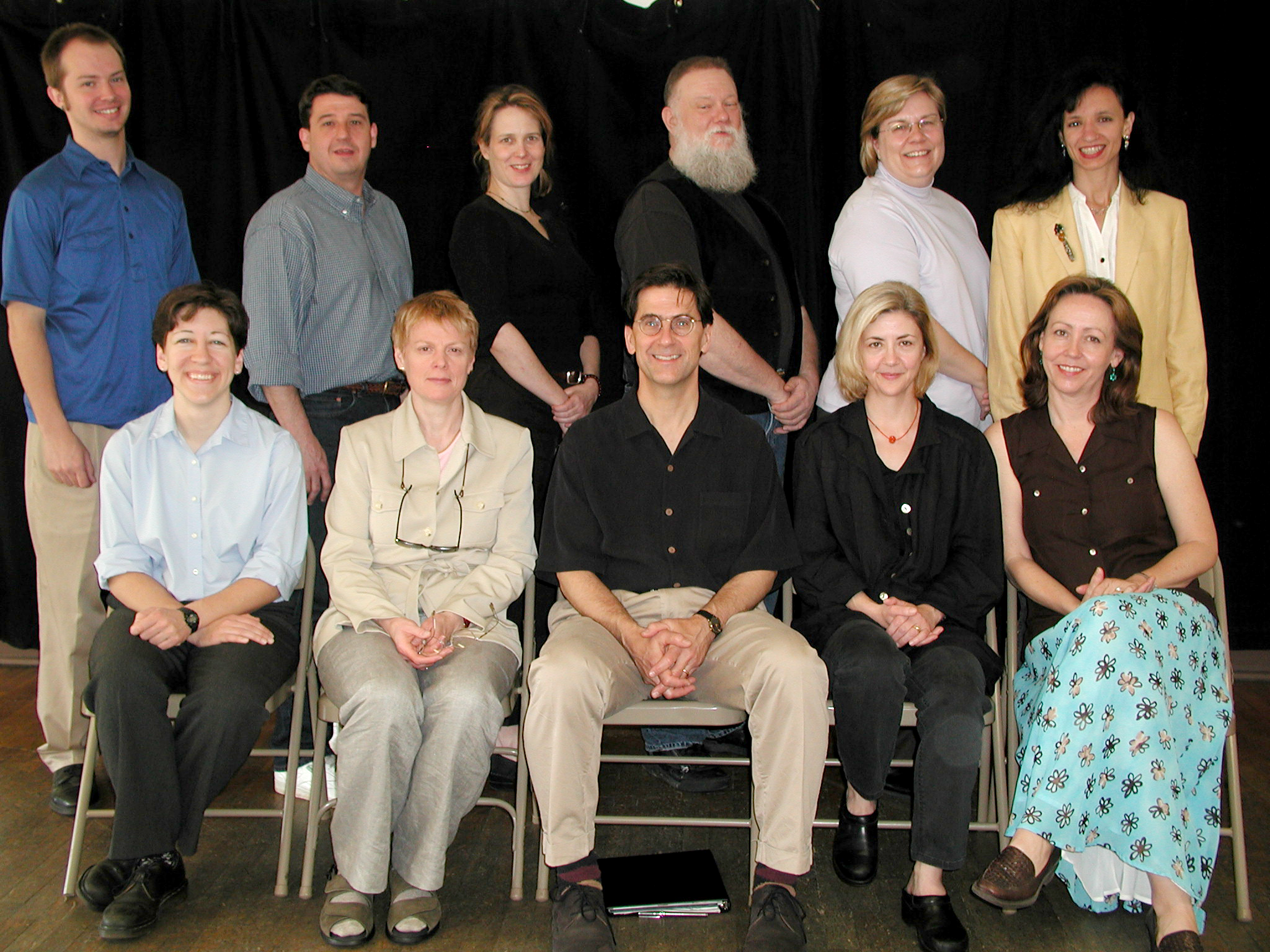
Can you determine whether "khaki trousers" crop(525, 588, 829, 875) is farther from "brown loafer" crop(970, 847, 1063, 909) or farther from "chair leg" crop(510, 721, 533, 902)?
"brown loafer" crop(970, 847, 1063, 909)

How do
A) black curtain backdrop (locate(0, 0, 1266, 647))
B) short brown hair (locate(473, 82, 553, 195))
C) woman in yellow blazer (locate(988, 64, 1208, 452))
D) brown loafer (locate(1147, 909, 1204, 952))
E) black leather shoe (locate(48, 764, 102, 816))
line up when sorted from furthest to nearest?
black curtain backdrop (locate(0, 0, 1266, 647)) < short brown hair (locate(473, 82, 553, 195)) < woman in yellow blazer (locate(988, 64, 1208, 452)) < black leather shoe (locate(48, 764, 102, 816)) < brown loafer (locate(1147, 909, 1204, 952))

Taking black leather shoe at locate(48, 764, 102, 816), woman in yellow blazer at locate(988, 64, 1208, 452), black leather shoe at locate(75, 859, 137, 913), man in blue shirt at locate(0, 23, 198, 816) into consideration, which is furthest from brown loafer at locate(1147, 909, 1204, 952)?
man in blue shirt at locate(0, 23, 198, 816)

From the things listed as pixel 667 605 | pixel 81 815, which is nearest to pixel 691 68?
pixel 667 605

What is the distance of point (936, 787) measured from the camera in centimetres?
219

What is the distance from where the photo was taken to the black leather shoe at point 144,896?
2166 millimetres

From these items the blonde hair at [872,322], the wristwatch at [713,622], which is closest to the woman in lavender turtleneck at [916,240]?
the blonde hair at [872,322]

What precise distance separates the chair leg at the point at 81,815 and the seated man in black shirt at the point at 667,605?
103cm

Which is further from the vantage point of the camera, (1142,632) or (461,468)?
(461,468)

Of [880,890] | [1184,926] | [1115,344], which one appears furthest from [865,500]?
[1184,926]

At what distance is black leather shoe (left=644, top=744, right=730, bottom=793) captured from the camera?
9.75 ft

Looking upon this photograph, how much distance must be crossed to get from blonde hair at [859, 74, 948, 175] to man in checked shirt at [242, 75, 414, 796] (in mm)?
1473

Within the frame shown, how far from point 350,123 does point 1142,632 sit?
255 cm

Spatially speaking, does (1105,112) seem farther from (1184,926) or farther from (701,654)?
(1184,926)

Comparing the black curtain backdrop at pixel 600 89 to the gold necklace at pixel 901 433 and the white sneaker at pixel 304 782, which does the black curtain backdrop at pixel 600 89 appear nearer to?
the gold necklace at pixel 901 433
